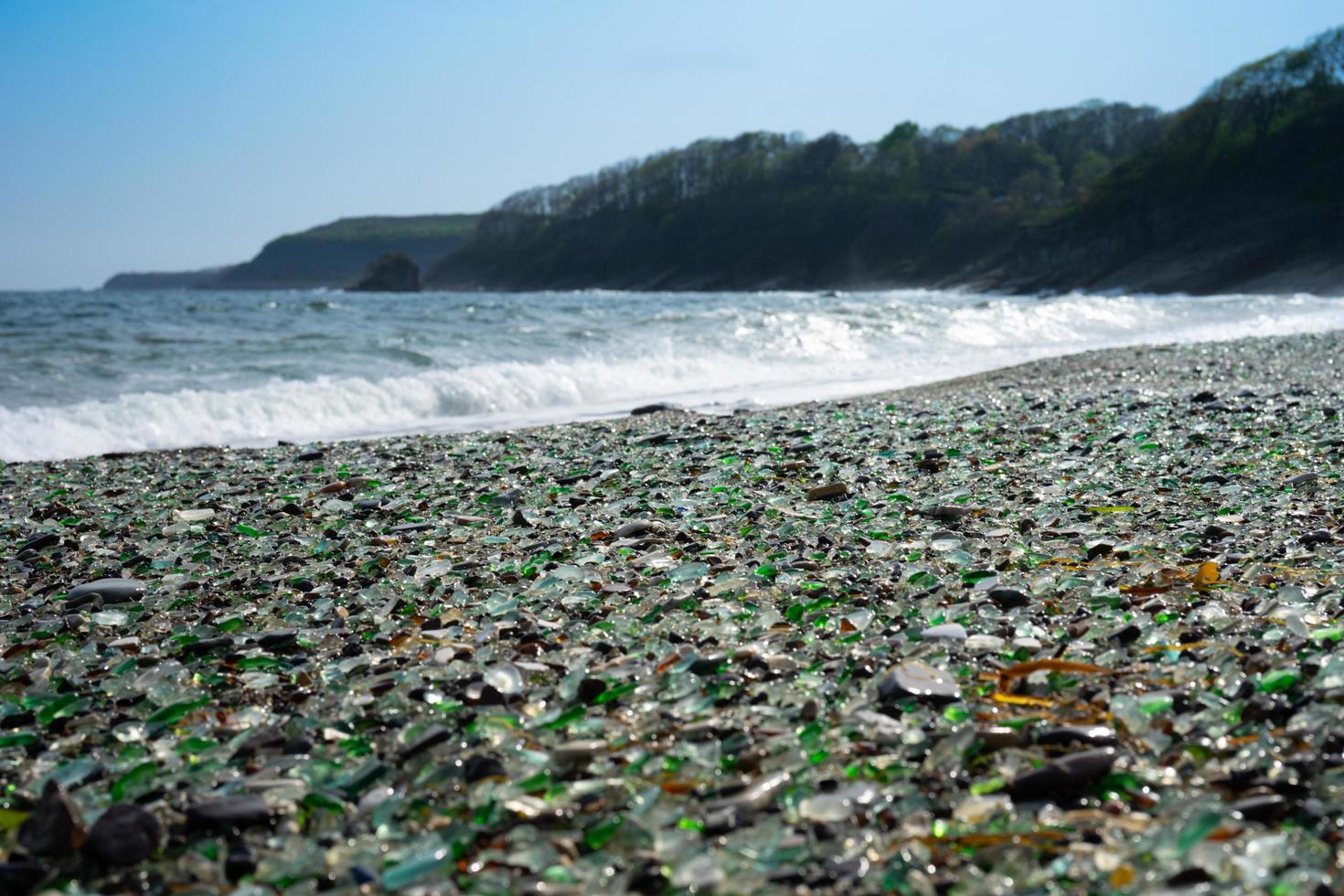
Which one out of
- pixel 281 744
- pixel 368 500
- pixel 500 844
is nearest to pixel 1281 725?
pixel 500 844

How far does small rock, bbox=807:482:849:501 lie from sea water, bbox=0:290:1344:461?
5.08 meters

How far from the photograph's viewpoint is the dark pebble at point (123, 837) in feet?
5.89

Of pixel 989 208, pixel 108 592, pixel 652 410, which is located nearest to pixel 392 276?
pixel 989 208

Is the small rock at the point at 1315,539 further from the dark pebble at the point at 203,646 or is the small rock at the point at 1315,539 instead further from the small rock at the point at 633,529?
the dark pebble at the point at 203,646

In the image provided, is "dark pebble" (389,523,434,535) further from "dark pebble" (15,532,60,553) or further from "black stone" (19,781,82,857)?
"black stone" (19,781,82,857)

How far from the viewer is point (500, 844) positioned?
1799 millimetres

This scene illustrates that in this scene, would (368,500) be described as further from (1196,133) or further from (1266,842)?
(1196,133)

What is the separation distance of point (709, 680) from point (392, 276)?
4175 inches

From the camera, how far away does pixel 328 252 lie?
6422 inches

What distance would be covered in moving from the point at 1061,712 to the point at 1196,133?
77.1 m

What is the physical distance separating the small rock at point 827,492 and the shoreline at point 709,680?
35mm

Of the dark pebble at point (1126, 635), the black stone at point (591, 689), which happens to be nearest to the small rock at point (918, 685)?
the dark pebble at point (1126, 635)

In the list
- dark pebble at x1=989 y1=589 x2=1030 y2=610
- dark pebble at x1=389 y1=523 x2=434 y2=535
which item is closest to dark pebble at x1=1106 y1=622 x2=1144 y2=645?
dark pebble at x1=989 y1=589 x2=1030 y2=610

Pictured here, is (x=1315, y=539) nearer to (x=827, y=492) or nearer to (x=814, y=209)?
(x=827, y=492)
